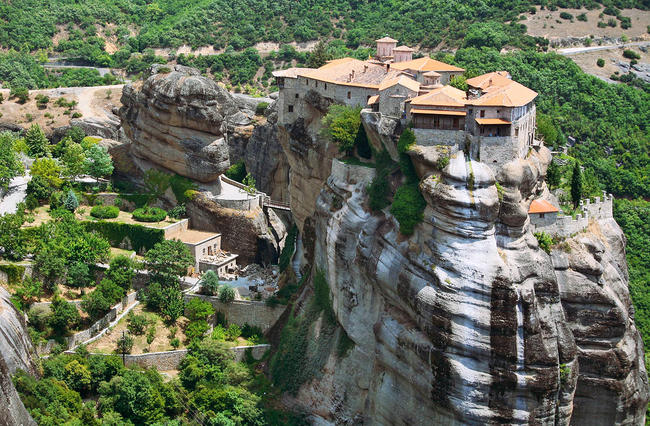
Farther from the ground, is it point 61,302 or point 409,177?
point 409,177

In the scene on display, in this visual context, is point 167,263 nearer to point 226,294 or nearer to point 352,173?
point 226,294

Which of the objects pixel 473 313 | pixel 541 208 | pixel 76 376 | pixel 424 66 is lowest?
pixel 76 376

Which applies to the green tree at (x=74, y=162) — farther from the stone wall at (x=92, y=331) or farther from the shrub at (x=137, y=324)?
the shrub at (x=137, y=324)

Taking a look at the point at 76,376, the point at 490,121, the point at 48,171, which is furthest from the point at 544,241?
the point at 48,171

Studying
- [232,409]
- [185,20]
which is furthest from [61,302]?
[185,20]

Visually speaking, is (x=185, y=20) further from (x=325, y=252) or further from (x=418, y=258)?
(x=418, y=258)

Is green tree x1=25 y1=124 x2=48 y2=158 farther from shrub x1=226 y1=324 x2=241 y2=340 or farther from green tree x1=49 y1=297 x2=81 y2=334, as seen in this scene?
shrub x1=226 y1=324 x2=241 y2=340
